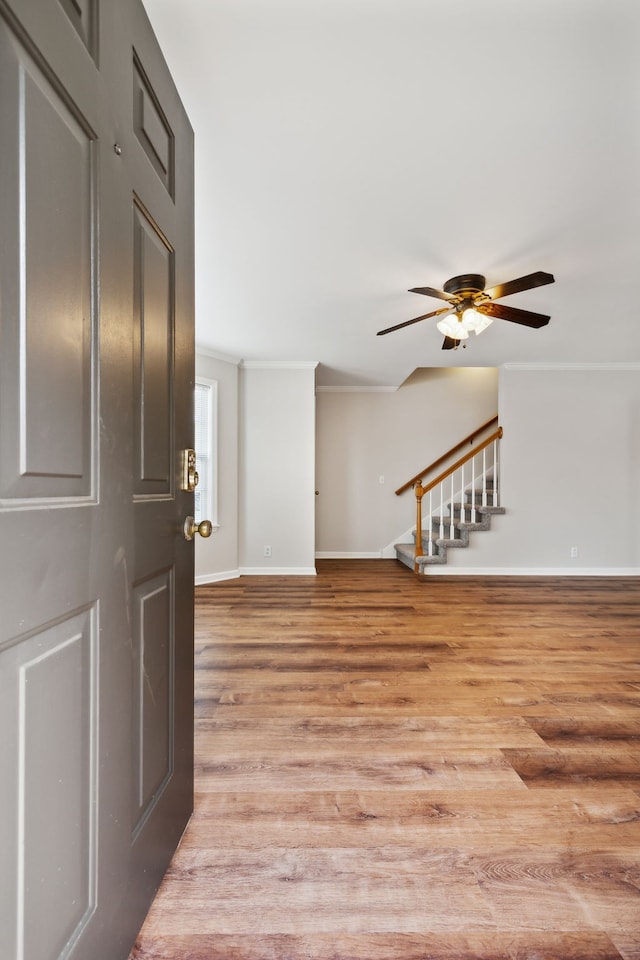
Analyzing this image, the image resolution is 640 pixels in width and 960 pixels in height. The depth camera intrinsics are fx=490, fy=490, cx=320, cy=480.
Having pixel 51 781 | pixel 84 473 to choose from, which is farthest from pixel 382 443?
pixel 51 781

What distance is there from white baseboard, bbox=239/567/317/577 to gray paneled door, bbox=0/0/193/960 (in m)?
4.40

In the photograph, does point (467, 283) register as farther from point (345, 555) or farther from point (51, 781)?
point (345, 555)

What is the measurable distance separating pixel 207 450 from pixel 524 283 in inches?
137

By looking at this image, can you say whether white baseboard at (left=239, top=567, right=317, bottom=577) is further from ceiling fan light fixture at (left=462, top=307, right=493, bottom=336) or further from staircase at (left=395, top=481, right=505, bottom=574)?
ceiling fan light fixture at (left=462, top=307, right=493, bottom=336)

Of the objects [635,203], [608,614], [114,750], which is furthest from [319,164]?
[608,614]

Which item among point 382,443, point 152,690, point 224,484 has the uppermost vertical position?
point 382,443

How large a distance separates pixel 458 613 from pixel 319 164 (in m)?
3.36

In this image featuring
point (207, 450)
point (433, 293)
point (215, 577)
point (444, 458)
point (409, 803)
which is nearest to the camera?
point (409, 803)

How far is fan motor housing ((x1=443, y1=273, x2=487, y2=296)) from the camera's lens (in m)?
3.12

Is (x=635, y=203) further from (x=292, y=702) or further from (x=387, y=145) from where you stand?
(x=292, y=702)

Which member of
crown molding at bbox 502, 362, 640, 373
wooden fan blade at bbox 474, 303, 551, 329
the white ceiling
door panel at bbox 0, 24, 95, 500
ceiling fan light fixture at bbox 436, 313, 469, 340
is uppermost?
the white ceiling

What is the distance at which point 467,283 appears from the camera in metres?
3.14

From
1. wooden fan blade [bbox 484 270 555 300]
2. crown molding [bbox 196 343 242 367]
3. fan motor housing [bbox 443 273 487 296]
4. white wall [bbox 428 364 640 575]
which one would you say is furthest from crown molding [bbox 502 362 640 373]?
crown molding [bbox 196 343 242 367]

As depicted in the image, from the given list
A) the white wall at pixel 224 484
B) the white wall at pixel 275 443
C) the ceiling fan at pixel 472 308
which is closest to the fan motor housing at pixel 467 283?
the ceiling fan at pixel 472 308
